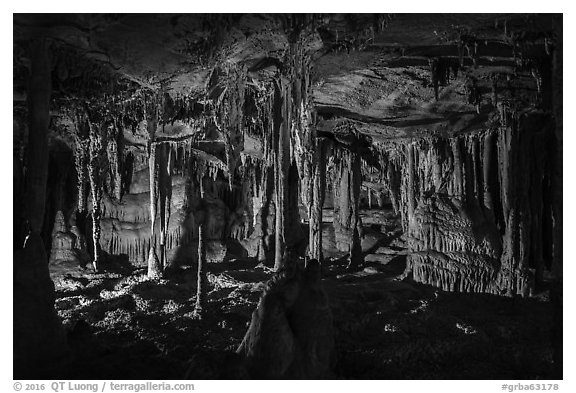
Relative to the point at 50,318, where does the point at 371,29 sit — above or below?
above

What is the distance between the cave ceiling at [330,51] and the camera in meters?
4.66

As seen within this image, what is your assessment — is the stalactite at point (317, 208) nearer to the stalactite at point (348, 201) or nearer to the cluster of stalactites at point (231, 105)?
the stalactite at point (348, 201)

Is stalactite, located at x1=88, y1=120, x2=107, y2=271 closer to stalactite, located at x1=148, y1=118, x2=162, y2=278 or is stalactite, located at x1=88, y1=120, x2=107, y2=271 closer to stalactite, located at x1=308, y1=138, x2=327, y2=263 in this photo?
stalactite, located at x1=148, y1=118, x2=162, y2=278

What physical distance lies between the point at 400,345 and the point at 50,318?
424cm

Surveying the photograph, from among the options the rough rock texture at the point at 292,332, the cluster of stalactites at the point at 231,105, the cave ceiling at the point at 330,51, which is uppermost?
the cave ceiling at the point at 330,51

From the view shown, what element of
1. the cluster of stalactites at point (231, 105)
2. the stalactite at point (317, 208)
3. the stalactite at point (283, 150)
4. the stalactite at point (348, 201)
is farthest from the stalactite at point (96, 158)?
the stalactite at point (348, 201)

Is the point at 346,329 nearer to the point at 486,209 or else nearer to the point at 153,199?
the point at 486,209

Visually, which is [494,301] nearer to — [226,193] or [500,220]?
[500,220]

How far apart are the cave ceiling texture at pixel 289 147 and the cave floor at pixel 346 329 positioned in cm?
33

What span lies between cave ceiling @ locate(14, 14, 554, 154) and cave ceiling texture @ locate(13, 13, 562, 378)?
0.04m

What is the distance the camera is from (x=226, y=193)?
1581 cm

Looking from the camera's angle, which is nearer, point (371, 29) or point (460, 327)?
point (371, 29)
